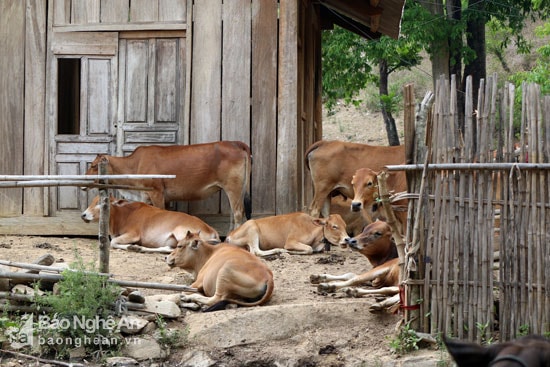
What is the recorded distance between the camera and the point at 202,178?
14.1 metres

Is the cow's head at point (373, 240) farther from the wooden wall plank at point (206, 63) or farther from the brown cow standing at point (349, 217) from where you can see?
the wooden wall plank at point (206, 63)

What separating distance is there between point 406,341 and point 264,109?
6.67 meters

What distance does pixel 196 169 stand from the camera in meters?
13.9

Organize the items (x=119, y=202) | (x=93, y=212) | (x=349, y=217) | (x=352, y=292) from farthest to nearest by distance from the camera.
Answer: (x=349, y=217) < (x=119, y=202) < (x=93, y=212) < (x=352, y=292)

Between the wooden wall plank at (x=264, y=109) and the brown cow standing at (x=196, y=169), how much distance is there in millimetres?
258

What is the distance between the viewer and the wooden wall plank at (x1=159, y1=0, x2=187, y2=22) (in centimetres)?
1421

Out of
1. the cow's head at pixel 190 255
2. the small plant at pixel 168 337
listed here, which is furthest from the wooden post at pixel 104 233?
the cow's head at pixel 190 255

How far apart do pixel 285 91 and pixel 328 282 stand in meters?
4.48

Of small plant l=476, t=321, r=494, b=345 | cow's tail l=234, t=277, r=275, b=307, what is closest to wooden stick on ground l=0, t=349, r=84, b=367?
cow's tail l=234, t=277, r=275, b=307

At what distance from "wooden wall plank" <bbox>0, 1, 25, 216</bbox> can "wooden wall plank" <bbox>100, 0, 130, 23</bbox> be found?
1.33m

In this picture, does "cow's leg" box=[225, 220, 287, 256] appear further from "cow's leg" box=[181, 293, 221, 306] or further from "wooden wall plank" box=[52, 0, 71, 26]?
"wooden wall plank" box=[52, 0, 71, 26]

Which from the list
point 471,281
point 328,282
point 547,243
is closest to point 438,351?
point 471,281

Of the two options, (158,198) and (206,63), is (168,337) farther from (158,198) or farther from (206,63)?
(206,63)

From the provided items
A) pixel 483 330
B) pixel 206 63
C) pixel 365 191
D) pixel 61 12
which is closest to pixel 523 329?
pixel 483 330
